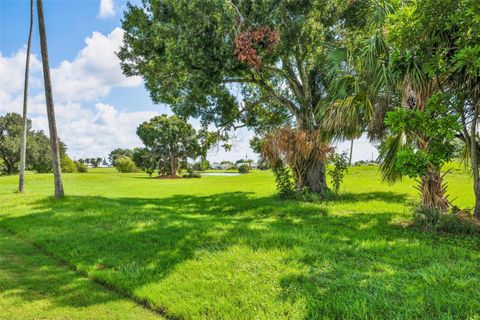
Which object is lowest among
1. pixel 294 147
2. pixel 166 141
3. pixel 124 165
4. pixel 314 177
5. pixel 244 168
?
pixel 314 177

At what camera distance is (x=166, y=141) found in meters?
43.3

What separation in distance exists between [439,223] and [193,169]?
128 feet

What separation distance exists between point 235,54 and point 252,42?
715 millimetres

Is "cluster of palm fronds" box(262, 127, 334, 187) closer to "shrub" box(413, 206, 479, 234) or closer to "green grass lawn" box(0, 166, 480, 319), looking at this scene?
"green grass lawn" box(0, 166, 480, 319)

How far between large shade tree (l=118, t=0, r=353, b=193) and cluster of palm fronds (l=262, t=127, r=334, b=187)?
0.91 feet

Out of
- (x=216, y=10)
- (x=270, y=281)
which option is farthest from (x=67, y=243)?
(x=216, y=10)

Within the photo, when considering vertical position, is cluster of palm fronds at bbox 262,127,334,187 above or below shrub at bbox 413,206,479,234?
above

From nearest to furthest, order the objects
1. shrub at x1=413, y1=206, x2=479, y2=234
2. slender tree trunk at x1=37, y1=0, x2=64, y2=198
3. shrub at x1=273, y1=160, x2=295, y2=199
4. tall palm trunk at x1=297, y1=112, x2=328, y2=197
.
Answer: shrub at x1=413, y1=206, x2=479, y2=234, slender tree trunk at x1=37, y1=0, x2=64, y2=198, shrub at x1=273, y1=160, x2=295, y2=199, tall palm trunk at x1=297, y1=112, x2=328, y2=197

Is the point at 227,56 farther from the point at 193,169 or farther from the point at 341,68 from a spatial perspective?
the point at 193,169

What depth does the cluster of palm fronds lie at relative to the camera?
1341cm

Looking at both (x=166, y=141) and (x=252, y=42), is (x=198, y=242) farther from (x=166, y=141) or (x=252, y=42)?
(x=166, y=141)

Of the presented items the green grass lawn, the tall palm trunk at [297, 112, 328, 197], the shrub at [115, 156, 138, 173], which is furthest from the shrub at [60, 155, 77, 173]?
the tall palm trunk at [297, 112, 328, 197]

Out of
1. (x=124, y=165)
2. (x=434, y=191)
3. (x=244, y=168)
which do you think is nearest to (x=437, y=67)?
(x=434, y=191)

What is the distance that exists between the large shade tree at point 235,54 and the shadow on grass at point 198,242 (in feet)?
16.1
